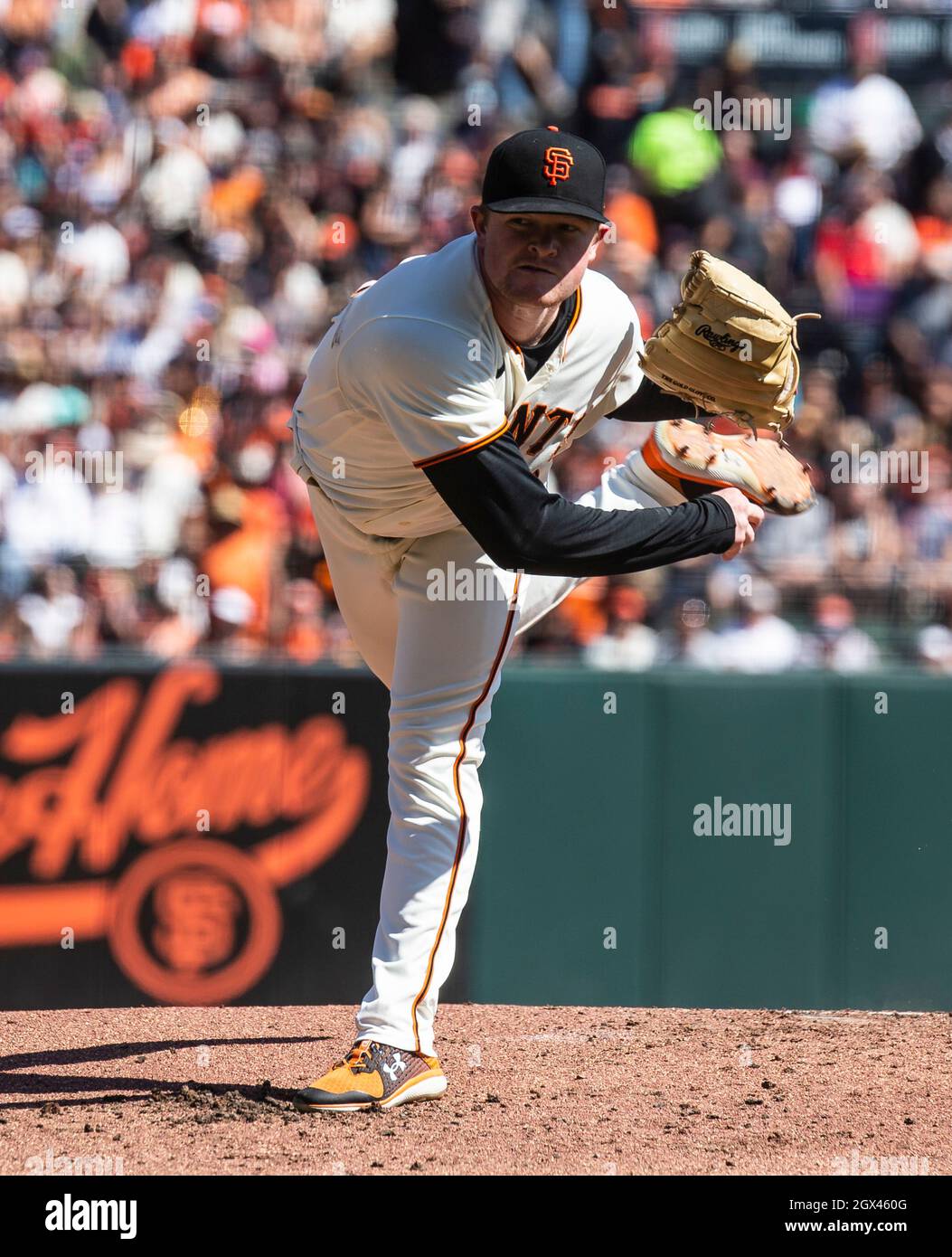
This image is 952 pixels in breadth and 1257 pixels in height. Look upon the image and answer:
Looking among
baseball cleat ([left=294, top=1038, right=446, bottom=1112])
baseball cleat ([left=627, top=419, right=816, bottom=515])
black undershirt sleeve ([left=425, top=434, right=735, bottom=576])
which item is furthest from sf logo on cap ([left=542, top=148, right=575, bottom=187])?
baseball cleat ([left=294, top=1038, right=446, bottom=1112])

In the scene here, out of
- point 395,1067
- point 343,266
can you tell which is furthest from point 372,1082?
point 343,266

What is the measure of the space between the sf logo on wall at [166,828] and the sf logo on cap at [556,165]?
2.54m

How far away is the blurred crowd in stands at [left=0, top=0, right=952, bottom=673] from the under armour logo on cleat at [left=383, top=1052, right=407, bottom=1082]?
2.61 metres

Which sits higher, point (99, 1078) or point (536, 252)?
point (536, 252)

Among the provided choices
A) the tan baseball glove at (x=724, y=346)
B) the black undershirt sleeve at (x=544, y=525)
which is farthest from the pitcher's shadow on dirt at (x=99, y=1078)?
the tan baseball glove at (x=724, y=346)

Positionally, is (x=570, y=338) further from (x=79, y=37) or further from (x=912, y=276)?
(x=79, y=37)

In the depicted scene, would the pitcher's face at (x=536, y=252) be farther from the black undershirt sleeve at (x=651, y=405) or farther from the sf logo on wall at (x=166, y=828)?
the sf logo on wall at (x=166, y=828)

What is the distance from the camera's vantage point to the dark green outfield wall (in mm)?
5496

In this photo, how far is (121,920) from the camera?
5.38m

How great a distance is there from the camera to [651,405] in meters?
4.29

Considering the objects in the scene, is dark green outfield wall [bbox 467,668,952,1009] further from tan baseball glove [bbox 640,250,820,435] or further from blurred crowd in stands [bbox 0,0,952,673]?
tan baseball glove [bbox 640,250,820,435]

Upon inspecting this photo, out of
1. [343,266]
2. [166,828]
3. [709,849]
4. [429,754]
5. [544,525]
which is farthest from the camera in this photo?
[343,266]

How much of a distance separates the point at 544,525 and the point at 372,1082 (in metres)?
1.32

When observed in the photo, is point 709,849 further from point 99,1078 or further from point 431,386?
point 431,386
